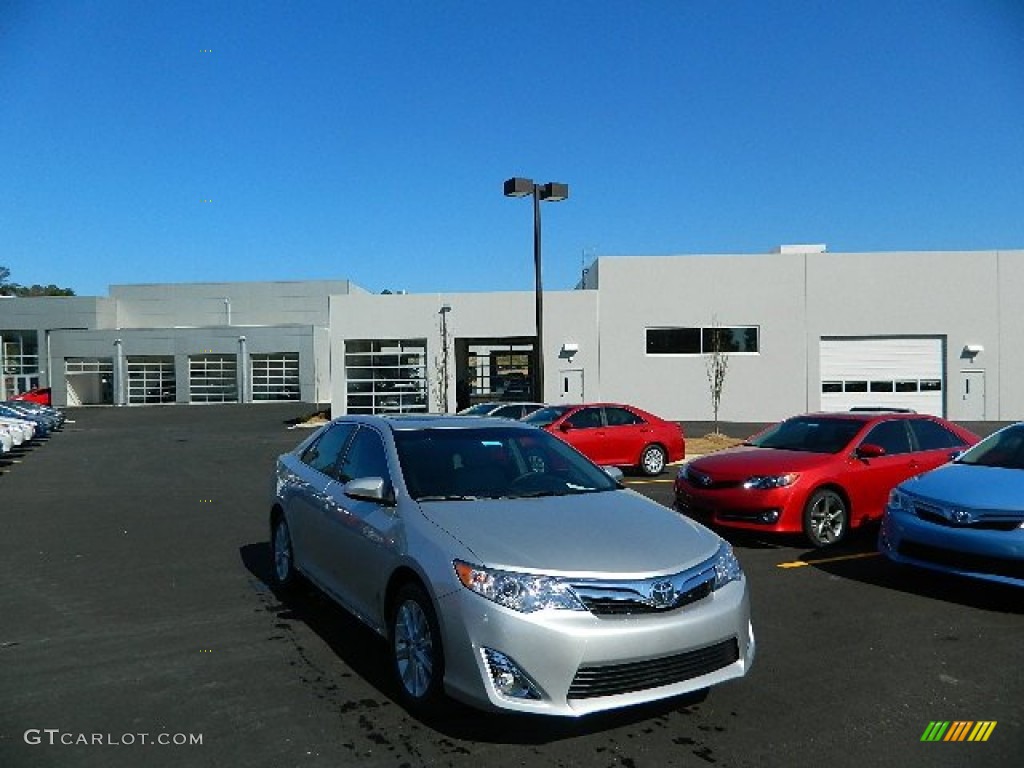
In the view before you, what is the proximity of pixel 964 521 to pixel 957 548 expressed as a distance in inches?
8.5

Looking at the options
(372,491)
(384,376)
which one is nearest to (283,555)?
(372,491)

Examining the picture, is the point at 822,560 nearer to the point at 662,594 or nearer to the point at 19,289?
the point at 662,594

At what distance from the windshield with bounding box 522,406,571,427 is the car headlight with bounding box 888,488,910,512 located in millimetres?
8584

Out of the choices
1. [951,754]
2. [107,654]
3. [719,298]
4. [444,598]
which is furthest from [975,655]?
[719,298]

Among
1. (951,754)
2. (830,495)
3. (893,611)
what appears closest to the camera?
(951,754)

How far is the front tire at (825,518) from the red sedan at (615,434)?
6.71 meters

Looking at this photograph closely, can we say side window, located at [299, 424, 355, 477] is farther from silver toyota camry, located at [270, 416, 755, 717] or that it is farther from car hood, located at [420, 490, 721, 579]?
car hood, located at [420, 490, 721, 579]

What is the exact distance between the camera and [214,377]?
55.6 m

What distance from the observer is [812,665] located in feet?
16.4

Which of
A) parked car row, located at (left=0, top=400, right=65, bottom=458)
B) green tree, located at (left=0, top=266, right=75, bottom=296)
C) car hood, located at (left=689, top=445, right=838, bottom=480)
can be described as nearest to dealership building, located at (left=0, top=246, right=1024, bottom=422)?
parked car row, located at (left=0, top=400, right=65, bottom=458)

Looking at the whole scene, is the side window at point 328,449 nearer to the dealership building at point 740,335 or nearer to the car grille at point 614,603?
the car grille at point 614,603

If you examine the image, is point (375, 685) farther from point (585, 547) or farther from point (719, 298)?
point (719, 298)

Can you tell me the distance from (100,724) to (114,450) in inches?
830

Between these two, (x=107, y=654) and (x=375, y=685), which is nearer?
(x=375, y=685)
